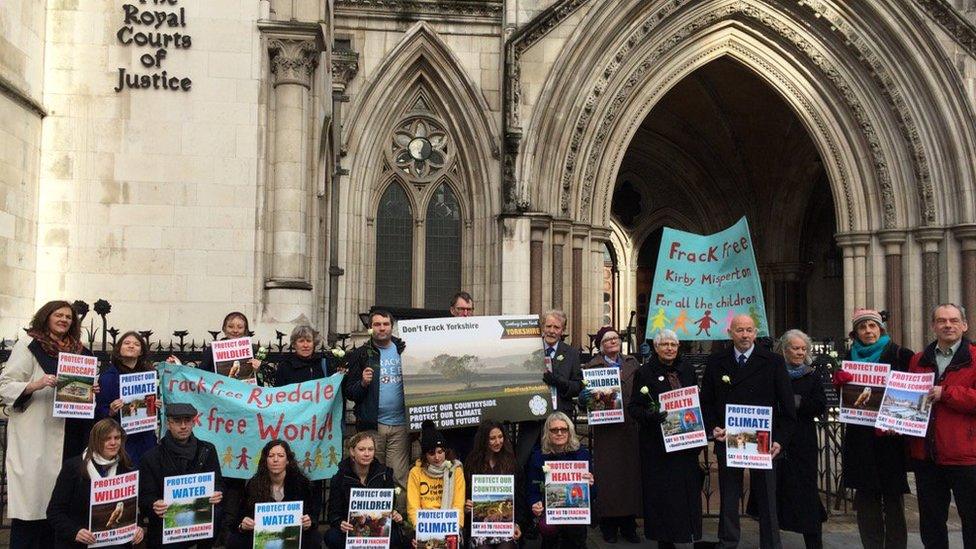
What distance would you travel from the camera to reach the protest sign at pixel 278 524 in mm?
6555

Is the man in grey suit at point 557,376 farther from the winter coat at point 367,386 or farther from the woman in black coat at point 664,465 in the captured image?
the winter coat at point 367,386

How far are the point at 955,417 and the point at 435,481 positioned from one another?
3.86m

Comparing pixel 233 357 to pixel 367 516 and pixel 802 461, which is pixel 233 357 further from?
pixel 802 461

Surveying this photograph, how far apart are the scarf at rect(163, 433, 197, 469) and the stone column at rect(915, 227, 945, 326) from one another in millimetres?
17021

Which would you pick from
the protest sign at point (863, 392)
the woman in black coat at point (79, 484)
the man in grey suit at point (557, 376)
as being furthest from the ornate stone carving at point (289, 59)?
the protest sign at point (863, 392)

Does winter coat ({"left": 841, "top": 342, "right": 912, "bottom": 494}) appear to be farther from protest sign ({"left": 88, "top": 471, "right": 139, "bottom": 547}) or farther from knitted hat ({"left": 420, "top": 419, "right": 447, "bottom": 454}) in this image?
protest sign ({"left": 88, "top": 471, "right": 139, "bottom": 547})

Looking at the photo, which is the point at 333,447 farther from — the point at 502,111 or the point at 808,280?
the point at 808,280

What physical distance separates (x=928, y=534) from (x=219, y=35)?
924cm

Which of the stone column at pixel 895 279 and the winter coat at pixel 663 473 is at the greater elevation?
Answer: the stone column at pixel 895 279

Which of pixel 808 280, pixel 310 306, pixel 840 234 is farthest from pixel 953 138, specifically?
pixel 310 306

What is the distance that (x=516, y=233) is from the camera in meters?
18.2

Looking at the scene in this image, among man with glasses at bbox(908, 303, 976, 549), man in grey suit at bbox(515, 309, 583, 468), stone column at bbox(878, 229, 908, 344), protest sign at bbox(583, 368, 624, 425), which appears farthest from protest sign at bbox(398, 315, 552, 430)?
stone column at bbox(878, 229, 908, 344)

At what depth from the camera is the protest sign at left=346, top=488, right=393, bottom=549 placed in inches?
268

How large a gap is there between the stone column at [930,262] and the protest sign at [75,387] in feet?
57.2
